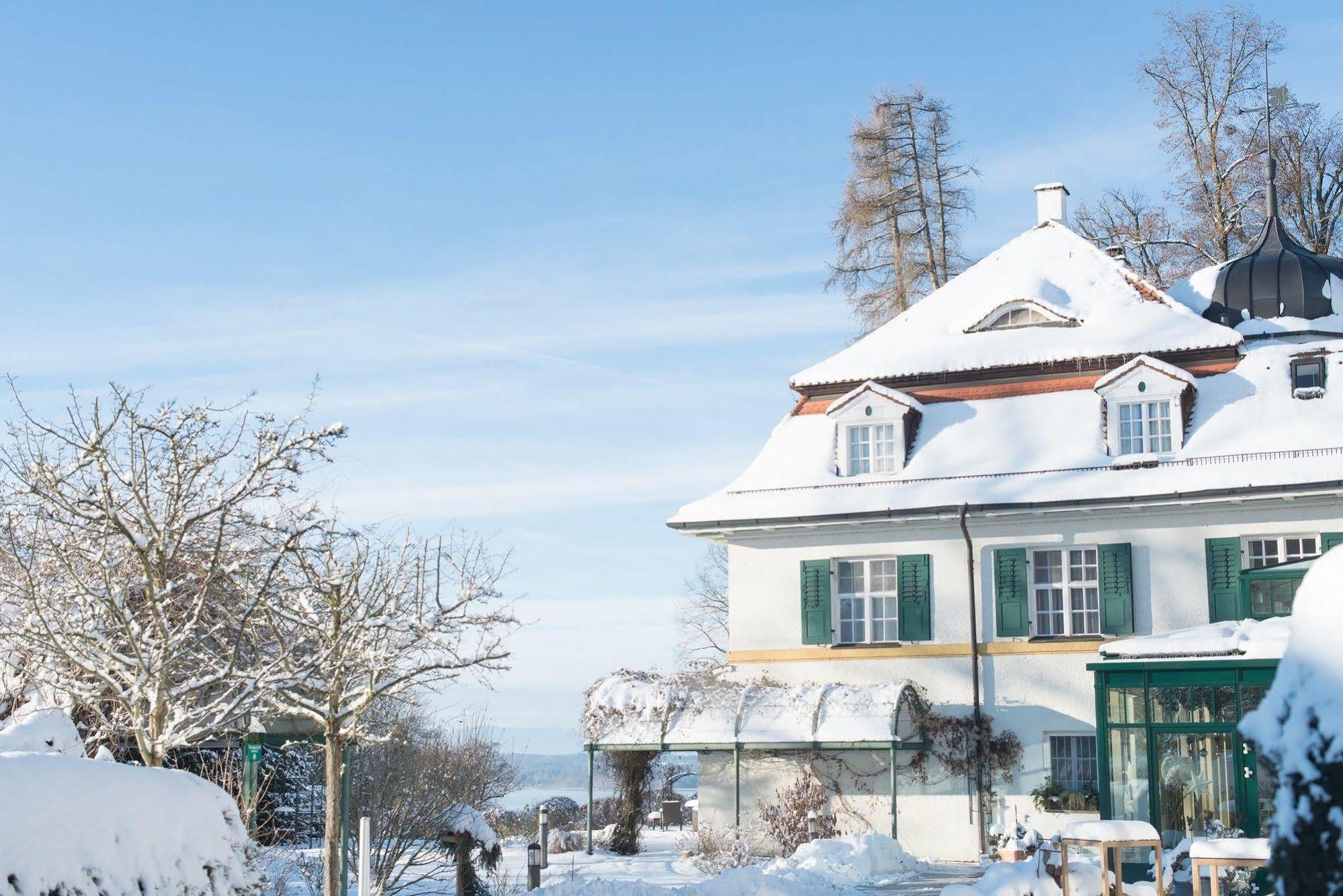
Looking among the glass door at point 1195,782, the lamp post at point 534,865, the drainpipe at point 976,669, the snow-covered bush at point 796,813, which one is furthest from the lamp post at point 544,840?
the glass door at point 1195,782

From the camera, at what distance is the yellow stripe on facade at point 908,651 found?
70.9 feet

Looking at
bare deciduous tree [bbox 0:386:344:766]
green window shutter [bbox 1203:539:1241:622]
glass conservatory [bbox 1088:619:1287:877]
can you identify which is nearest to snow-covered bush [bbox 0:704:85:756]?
bare deciduous tree [bbox 0:386:344:766]

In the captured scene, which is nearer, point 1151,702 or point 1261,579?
point 1151,702

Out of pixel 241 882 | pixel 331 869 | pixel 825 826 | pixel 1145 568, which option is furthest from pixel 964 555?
pixel 241 882

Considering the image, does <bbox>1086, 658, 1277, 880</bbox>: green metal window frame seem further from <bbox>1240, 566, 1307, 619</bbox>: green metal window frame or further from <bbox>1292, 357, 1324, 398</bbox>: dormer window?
<bbox>1292, 357, 1324, 398</bbox>: dormer window

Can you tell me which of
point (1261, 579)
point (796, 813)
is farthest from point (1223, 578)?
point (796, 813)

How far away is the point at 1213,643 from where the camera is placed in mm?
17016

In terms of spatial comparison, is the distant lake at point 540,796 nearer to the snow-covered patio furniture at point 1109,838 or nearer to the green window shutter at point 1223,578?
the green window shutter at point 1223,578

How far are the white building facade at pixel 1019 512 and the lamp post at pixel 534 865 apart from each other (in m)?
5.90

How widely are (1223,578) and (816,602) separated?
588 cm

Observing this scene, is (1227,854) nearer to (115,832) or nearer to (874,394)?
(115,832)

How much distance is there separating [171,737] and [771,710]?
37.7ft

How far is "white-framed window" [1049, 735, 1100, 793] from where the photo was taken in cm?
2130

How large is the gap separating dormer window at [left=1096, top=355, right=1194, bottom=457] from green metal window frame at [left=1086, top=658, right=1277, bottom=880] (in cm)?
523
